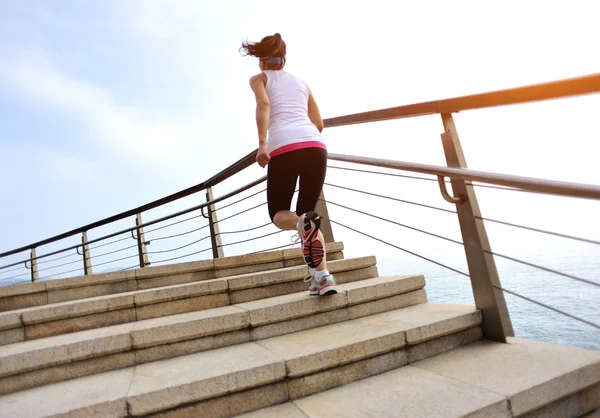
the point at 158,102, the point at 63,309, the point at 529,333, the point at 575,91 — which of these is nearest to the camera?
the point at 575,91

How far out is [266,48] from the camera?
225 centimetres

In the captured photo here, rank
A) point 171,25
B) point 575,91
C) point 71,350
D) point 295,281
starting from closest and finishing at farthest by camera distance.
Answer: point 575,91 → point 71,350 → point 295,281 → point 171,25

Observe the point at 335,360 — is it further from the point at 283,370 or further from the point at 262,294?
the point at 262,294

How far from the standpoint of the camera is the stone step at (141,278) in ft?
8.14

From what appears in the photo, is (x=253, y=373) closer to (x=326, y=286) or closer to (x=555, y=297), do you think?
(x=326, y=286)

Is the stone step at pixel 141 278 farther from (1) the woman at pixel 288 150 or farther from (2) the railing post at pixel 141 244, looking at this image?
(2) the railing post at pixel 141 244

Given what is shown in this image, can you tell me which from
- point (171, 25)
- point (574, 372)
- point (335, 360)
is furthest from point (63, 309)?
point (171, 25)

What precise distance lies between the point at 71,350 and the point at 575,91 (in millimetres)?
2207

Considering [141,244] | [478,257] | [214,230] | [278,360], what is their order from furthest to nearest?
[141,244], [214,230], [478,257], [278,360]

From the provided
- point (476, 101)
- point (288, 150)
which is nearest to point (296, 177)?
point (288, 150)

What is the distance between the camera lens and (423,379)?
148 cm

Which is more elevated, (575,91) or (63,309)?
(575,91)

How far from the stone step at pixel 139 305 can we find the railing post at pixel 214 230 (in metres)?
1.70

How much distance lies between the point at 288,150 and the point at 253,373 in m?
1.18
